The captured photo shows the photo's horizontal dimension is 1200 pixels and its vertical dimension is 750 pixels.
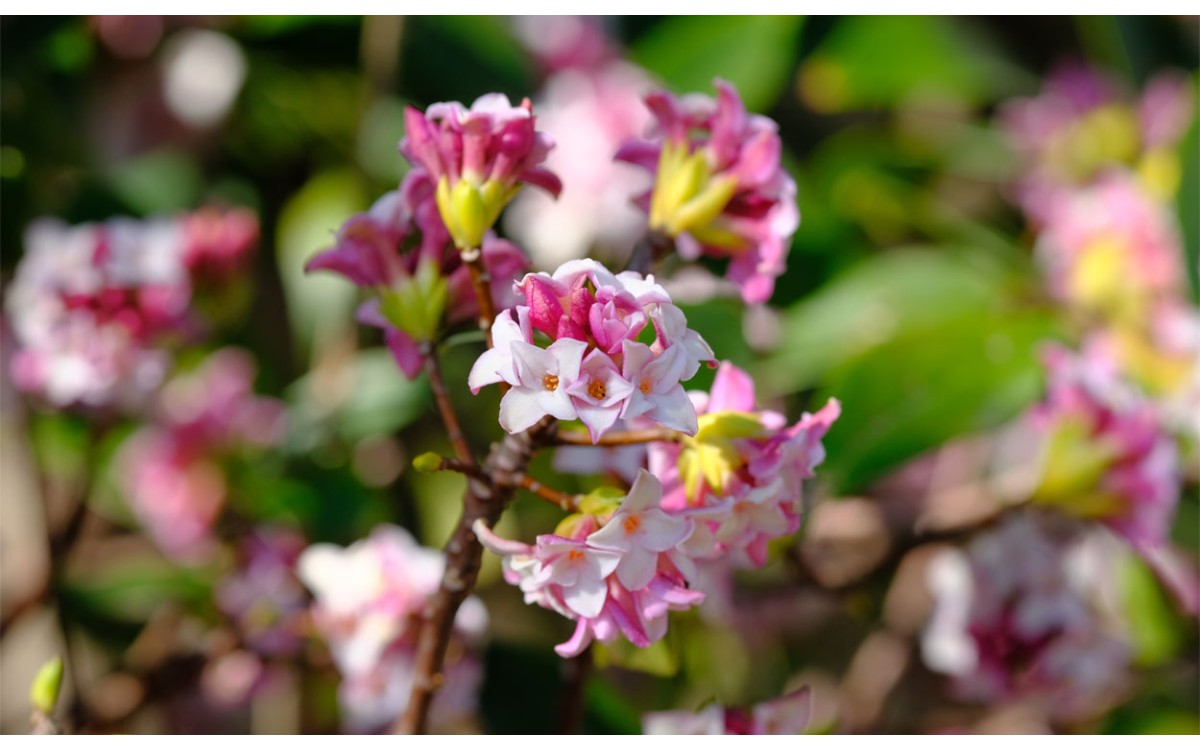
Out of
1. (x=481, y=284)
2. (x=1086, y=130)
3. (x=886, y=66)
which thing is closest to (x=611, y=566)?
(x=481, y=284)

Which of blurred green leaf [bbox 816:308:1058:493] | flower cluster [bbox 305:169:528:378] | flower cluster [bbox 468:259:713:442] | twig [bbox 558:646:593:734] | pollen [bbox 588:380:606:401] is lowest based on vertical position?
twig [bbox 558:646:593:734]

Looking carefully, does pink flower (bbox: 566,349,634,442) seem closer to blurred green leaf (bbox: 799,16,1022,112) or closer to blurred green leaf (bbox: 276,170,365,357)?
blurred green leaf (bbox: 276,170,365,357)

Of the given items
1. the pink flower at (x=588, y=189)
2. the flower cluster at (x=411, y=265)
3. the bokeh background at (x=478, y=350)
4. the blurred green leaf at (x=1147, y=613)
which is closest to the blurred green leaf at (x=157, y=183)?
the bokeh background at (x=478, y=350)

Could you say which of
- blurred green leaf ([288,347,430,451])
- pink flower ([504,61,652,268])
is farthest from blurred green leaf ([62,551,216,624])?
pink flower ([504,61,652,268])

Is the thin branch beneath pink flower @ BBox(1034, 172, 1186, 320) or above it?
above

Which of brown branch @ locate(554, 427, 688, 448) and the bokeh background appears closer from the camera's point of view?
brown branch @ locate(554, 427, 688, 448)
